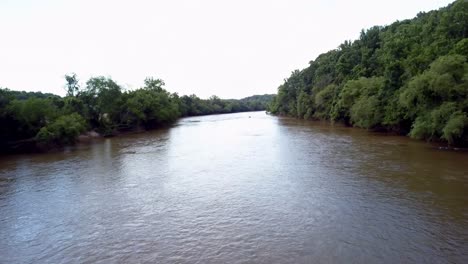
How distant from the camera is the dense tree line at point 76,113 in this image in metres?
35.8

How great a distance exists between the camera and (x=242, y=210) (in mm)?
14484

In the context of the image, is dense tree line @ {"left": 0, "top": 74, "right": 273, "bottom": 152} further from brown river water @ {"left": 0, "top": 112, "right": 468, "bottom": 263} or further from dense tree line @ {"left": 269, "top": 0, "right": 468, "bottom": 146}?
dense tree line @ {"left": 269, "top": 0, "right": 468, "bottom": 146}

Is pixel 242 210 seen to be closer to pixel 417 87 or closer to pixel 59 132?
pixel 417 87

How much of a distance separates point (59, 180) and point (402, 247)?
63.9ft

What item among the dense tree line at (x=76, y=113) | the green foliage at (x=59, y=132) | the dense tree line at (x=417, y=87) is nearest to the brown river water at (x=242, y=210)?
the dense tree line at (x=417, y=87)

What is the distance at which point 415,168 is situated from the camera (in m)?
21.3

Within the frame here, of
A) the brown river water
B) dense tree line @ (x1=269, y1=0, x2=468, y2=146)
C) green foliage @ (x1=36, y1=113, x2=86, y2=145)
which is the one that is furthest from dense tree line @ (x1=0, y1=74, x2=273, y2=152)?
dense tree line @ (x1=269, y1=0, x2=468, y2=146)

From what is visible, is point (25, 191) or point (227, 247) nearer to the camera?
point (227, 247)

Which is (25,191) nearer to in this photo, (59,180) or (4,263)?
(59,180)

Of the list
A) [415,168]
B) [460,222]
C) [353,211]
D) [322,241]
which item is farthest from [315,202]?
[415,168]

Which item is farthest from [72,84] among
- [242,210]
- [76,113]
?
[242,210]

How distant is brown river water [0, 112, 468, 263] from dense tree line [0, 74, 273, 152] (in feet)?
38.8

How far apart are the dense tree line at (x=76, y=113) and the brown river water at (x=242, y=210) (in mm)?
11839

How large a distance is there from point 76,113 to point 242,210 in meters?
38.6
